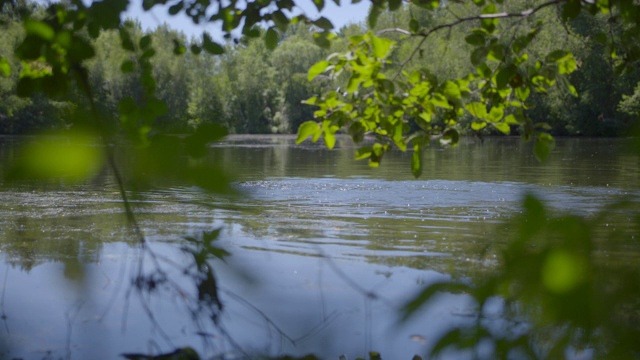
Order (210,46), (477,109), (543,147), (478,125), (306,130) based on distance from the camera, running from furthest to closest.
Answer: (478,125)
(477,109)
(543,147)
(306,130)
(210,46)

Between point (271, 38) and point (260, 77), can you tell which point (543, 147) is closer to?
point (271, 38)

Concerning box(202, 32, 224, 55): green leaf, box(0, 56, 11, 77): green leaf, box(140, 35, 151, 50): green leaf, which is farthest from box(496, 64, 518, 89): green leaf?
box(0, 56, 11, 77): green leaf

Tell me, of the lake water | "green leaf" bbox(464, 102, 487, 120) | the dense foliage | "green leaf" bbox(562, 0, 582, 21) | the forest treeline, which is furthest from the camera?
"green leaf" bbox(464, 102, 487, 120)

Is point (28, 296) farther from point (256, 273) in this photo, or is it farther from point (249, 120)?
point (249, 120)

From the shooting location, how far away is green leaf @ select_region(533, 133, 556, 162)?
2.35 metres

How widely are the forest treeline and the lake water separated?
0.13 m

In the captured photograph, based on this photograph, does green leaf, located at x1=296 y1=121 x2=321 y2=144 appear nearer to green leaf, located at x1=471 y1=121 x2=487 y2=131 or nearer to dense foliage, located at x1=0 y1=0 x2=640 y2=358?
dense foliage, located at x1=0 y1=0 x2=640 y2=358

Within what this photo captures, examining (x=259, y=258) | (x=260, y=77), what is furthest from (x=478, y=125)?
(x=260, y=77)

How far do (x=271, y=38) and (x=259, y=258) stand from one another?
4.46 ft

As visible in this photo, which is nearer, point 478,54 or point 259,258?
point 259,258

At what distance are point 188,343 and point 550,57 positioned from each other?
65.8 inches

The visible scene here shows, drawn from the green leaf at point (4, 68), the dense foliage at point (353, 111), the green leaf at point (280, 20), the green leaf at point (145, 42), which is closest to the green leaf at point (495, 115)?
the dense foliage at point (353, 111)

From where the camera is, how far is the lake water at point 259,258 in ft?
3.18

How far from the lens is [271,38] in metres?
2.26
